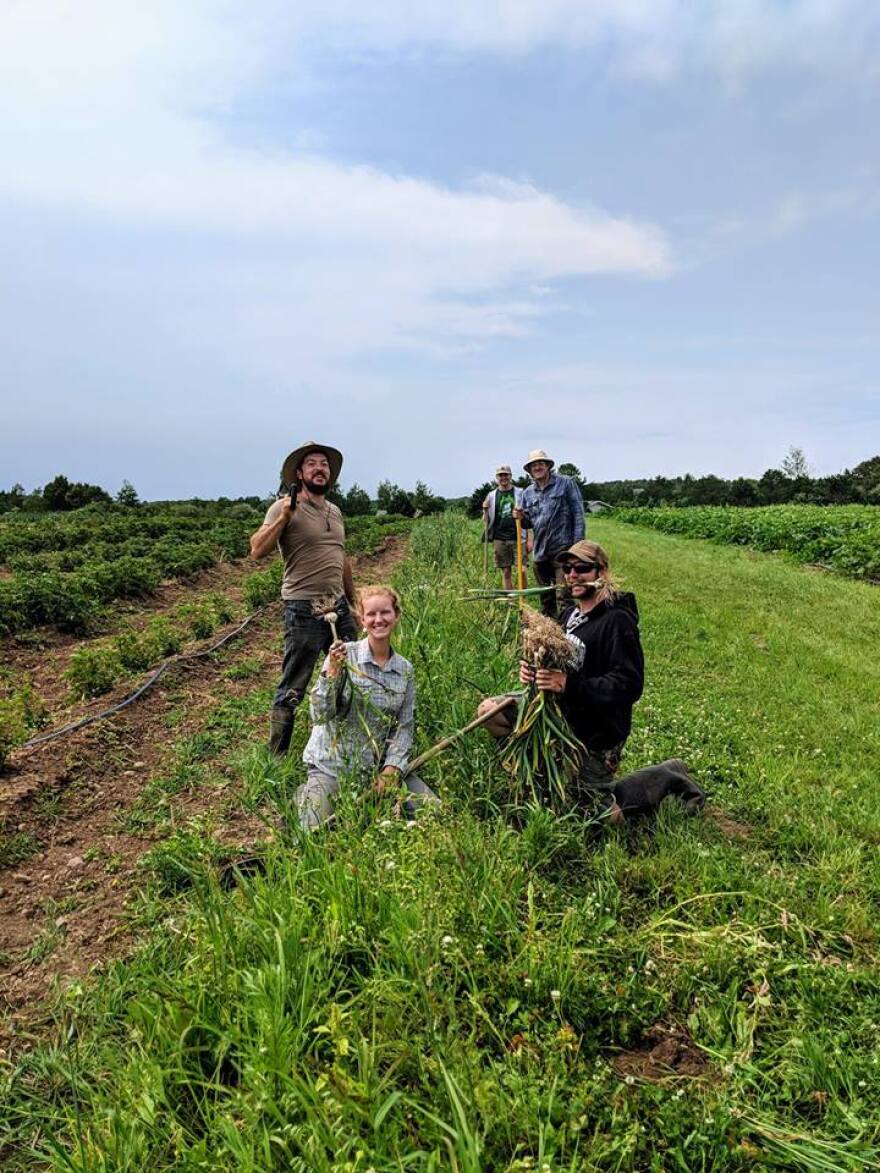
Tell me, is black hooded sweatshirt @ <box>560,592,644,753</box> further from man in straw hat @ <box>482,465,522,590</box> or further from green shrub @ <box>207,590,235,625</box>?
green shrub @ <box>207,590,235,625</box>

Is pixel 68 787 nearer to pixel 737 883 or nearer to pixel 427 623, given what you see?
pixel 427 623

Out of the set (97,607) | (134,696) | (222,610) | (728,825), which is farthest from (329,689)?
(97,607)

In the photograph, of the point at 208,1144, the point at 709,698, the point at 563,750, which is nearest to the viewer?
the point at 208,1144

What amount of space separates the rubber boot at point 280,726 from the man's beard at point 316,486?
1.39m

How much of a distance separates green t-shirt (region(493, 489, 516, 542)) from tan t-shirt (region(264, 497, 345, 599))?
5.03 meters

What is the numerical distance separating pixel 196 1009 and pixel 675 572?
13547mm

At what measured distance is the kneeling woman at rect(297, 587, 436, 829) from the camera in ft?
11.5

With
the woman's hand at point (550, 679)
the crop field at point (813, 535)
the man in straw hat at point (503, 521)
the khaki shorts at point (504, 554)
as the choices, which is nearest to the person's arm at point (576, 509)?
the man in straw hat at point (503, 521)

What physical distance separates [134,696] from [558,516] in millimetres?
4300

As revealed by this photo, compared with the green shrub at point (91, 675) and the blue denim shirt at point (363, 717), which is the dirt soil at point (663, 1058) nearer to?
the blue denim shirt at point (363, 717)

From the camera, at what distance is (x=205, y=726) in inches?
236

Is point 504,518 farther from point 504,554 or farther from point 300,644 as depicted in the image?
point 300,644

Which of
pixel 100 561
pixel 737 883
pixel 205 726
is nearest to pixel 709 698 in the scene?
pixel 737 883

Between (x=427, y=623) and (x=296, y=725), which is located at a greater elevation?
(x=427, y=623)
